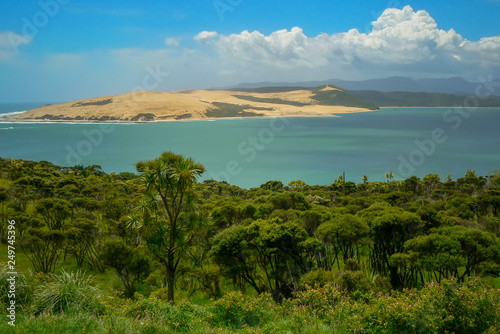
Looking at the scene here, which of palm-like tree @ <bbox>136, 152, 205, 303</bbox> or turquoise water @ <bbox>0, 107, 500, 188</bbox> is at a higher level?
palm-like tree @ <bbox>136, 152, 205, 303</bbox>

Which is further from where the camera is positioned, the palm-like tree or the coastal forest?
the palm-like tree

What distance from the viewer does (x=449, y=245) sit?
11242 millimetres

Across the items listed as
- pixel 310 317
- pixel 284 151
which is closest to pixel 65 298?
pixel 310 317

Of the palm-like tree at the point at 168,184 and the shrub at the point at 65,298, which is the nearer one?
the shrub at the point at 65,298

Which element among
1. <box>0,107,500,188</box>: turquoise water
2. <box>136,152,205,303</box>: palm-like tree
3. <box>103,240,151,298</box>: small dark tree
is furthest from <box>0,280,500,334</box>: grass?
<box>0,107,500,188</box>: turquoise water

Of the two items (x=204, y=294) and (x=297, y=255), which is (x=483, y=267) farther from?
(x=204, y=294)

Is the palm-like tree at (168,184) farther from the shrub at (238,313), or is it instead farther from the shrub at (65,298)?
the shrub at (65,298)

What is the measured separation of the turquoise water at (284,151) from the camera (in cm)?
6241

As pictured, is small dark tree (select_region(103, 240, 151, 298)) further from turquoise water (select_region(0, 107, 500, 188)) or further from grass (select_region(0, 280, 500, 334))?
turquoise water (select_region(0, 107, 500, 188))

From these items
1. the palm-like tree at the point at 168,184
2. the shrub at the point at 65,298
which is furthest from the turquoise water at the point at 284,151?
the shrub at the point at 65,298

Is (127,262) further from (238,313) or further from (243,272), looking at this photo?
(238,313)

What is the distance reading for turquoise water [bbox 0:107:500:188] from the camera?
205 feet

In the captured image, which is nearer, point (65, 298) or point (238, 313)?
point (65, 298)

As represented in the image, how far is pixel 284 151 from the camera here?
86.2 meters
